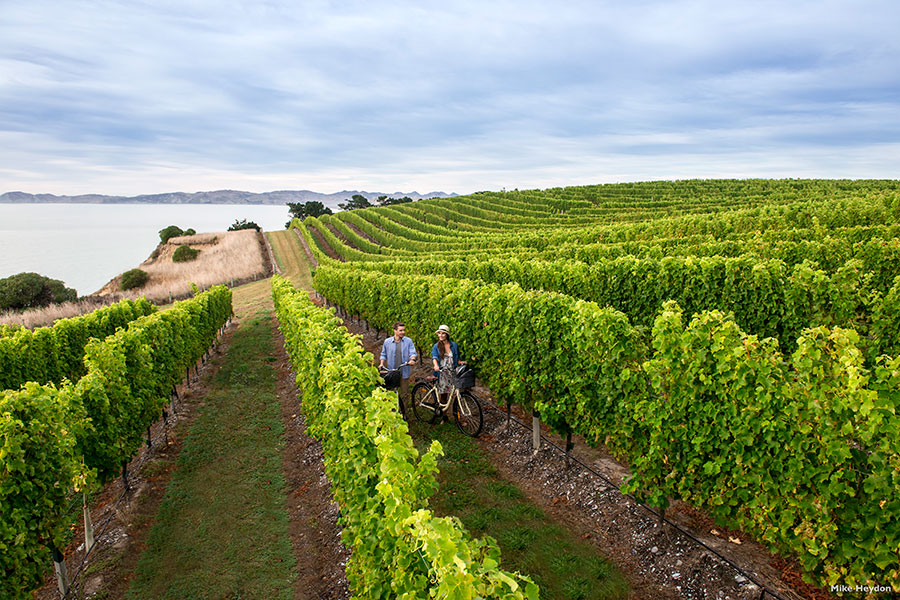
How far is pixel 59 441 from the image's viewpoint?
6.72 metres

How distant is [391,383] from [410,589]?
6.77 metres

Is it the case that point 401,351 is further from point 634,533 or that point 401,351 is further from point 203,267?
point 203,267

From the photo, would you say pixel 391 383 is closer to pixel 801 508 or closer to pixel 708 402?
pixel 708 402

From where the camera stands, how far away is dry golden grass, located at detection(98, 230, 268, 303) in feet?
158

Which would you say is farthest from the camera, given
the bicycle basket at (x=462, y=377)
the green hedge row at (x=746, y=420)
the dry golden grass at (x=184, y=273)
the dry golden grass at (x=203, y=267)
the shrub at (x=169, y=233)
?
the shrub at (x=169, y=233)

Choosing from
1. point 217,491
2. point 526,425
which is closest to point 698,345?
point 526,425

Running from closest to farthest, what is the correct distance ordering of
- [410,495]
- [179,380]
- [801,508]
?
[410,495], [801,508], [179,380]

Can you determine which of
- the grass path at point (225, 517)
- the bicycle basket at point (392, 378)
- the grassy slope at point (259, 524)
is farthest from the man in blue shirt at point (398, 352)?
the grass path at point (225, 517)

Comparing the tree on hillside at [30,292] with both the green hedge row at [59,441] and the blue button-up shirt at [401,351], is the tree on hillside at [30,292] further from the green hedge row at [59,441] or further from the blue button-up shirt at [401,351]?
the blue button-up shirt at [401,351]

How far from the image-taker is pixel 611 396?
7.54 meters

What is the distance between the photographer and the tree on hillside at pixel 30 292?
4034 centimetres

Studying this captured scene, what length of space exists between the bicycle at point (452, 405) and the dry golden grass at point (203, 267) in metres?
38.2

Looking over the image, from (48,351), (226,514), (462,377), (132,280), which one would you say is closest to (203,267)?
(132,280)

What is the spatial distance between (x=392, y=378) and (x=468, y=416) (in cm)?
190
